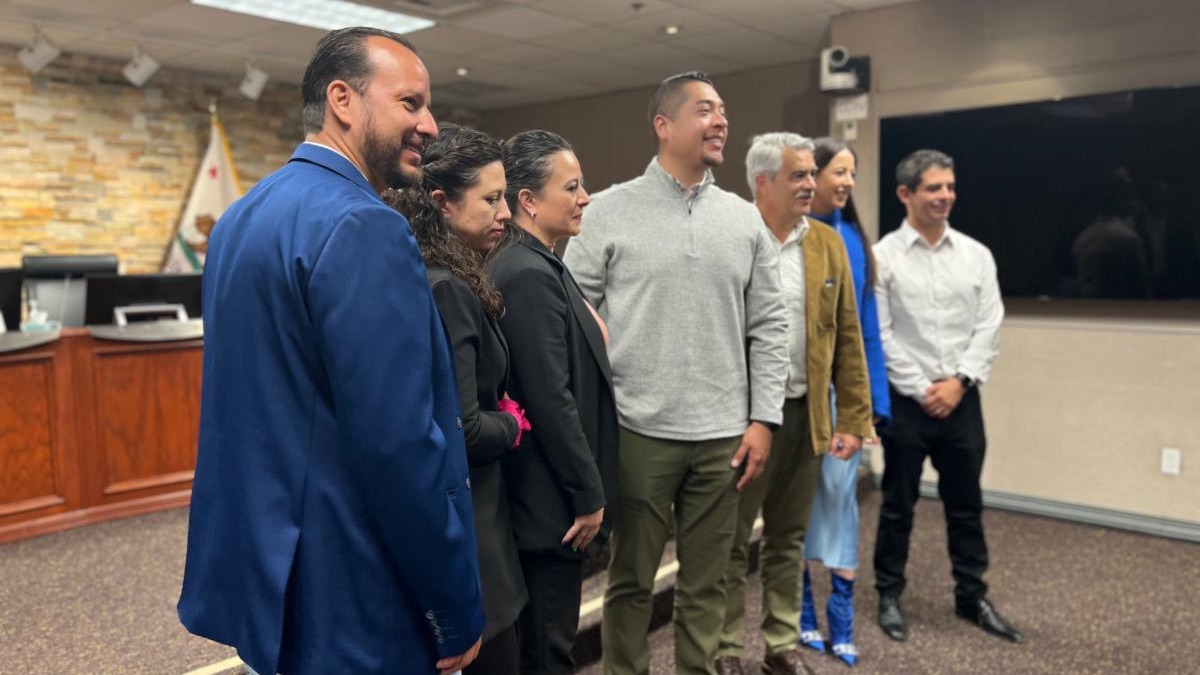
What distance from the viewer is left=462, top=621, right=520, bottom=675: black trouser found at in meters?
1.38

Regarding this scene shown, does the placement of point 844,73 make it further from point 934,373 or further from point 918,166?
point 934,373

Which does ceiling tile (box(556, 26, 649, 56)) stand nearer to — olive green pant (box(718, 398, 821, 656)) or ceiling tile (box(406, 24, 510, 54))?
ceiling tile (box(406, 24, 510, 54))

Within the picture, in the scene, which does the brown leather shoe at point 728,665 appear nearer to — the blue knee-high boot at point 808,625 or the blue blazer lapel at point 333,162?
the blue knee-high boot at point 808,625

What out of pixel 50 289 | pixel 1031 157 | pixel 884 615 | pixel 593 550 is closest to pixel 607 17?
pixel 1031 157

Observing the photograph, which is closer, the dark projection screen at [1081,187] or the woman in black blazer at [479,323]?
the woman in black blazer at [479,323]

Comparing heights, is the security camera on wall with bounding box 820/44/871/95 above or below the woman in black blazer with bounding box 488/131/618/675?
above

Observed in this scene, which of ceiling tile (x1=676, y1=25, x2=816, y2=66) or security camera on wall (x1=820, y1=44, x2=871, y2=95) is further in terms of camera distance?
ceiling tile (x1=676, y1=25, x2=816, y2=66)

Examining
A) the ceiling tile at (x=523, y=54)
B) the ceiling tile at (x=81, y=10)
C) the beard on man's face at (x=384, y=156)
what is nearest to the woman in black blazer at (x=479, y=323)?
the beard on man's face at (x=384, y=156)

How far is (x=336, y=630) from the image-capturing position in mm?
999

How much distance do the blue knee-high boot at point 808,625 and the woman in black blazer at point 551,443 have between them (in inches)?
49.2

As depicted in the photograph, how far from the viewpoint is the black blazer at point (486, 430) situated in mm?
1299

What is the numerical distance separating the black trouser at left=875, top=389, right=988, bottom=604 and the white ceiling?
2.64m

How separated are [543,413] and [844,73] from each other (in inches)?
144

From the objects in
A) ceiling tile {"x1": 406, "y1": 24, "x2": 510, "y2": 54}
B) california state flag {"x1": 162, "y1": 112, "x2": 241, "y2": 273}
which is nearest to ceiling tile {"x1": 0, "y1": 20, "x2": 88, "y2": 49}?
california state flag {"x1": 162, "y1": 112, "x2": 241, "y2": 273}
